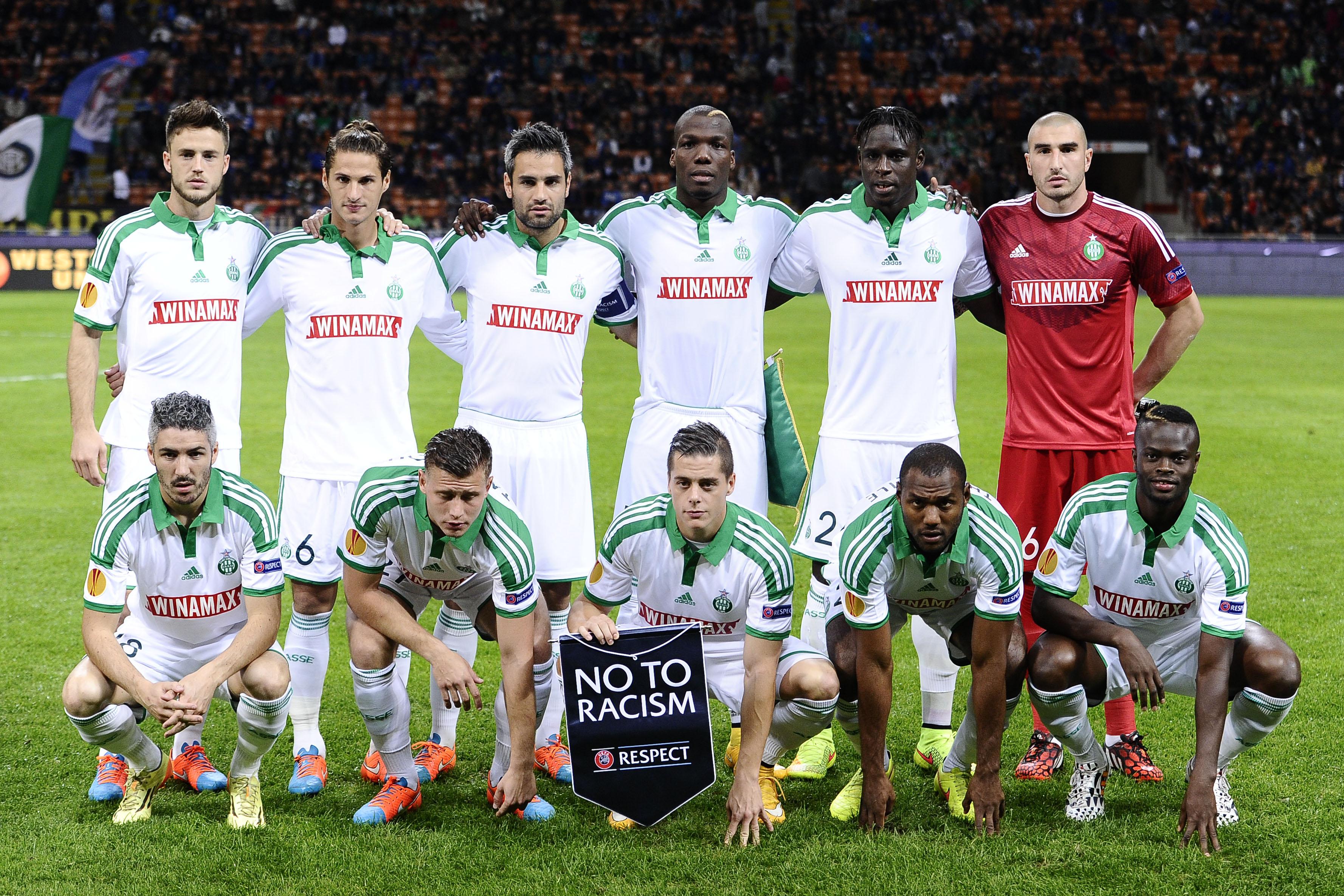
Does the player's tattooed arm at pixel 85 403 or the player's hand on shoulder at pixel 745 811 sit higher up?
the player's tattooed arm at pixel 85 403

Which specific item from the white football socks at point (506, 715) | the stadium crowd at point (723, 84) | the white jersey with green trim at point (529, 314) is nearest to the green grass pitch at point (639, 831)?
the white football socks at point (506, 715)

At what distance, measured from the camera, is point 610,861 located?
12.8ft

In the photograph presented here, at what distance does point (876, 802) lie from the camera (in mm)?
4051

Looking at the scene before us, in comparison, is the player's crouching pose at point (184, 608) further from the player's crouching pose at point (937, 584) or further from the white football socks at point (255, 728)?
the player's crouching pose at point (937, 584)

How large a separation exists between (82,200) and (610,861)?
26184 millimetres

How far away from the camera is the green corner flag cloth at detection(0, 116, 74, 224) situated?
25.0m

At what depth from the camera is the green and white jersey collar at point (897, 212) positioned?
470 centimetres

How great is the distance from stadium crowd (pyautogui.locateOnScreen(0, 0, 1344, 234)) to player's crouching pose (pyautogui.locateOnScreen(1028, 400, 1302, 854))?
2290 centimetres

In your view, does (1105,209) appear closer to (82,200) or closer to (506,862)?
(506,862)

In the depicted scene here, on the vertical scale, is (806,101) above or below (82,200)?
above

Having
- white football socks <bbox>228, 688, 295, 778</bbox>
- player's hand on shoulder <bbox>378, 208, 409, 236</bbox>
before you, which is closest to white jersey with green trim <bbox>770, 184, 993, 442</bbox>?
player's hand on shoulder <bbox>378, 208, 409, 236</bbox>

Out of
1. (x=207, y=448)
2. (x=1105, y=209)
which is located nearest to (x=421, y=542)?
(x=207, y=448)

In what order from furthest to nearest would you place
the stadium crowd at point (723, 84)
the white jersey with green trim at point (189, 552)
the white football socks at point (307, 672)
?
the stadium crowd at point (723, 84), the white football socks at point (307, 672), the white jersey with green trim at point (189, 552)

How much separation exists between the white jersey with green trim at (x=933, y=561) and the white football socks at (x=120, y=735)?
2.43 metres
